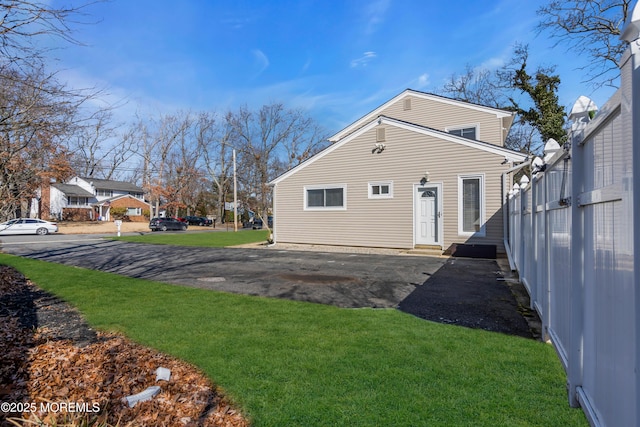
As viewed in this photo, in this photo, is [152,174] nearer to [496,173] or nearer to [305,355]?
[496,173]

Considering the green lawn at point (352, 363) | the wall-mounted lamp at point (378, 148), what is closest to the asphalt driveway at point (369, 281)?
the green lawn at point (352, 363)

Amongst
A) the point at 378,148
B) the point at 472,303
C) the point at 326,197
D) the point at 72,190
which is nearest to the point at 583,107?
the point at 472,303

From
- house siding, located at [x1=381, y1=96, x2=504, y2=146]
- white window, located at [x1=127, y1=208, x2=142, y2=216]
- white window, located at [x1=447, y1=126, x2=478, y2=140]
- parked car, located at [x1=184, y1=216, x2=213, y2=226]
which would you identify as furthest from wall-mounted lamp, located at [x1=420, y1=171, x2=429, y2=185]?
white window, located at [x1=127, y1=208, x2=142, y2=216]

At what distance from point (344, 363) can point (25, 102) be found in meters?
5.45

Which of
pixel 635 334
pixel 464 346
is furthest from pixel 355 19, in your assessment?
pixel 635 334

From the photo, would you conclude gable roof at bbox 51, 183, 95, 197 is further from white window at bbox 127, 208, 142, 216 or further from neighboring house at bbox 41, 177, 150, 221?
white window at bbox 127, 208, 142, 216

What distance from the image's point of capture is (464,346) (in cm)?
368

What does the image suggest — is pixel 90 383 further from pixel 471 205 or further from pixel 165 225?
pixel 165 225

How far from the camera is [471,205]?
12.1 meters

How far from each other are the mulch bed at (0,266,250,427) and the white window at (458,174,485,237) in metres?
10.7

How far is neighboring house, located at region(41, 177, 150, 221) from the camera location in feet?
150

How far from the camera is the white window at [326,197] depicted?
48.3 ft

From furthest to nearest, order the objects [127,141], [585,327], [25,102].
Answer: [127,141]
[25,102]
[585,327]

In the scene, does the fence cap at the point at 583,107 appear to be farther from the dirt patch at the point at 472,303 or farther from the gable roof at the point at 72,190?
the gable roof at the point at 72,190
